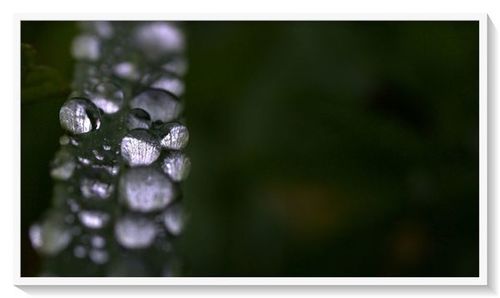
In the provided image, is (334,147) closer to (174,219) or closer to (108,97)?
(174,219)

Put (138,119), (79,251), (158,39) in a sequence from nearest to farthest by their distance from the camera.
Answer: (138,119) < (79,251) < (158,39)

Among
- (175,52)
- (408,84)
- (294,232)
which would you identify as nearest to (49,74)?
(175,52)

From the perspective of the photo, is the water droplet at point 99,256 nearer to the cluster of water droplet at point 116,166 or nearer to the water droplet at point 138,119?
the cluster of water droplet at point 116,166

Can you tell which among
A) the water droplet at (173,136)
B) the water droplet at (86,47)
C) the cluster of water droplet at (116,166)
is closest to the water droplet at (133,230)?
the cluster of water droplet at (116,166)

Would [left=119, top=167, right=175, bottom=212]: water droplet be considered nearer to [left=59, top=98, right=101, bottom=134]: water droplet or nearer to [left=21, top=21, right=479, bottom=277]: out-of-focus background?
[left=59, top=98, right=101, bottom=134]: water droplet

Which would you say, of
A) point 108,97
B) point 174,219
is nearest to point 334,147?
point 174,219
